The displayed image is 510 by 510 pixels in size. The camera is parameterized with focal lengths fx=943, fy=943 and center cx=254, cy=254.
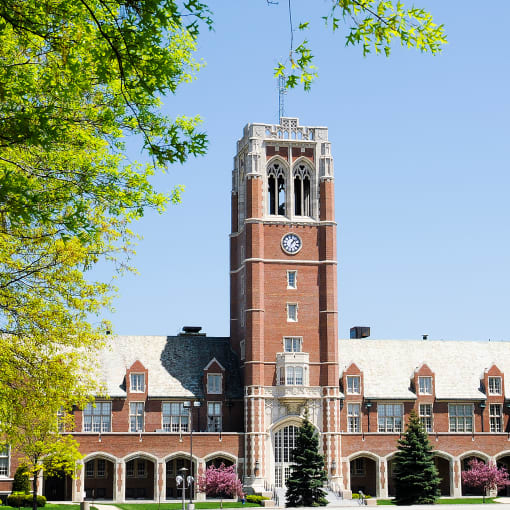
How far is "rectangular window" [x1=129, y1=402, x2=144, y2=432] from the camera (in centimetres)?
6662

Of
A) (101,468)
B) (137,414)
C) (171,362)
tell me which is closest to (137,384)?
(137,414)

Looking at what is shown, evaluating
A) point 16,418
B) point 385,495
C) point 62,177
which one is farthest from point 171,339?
point 62,177

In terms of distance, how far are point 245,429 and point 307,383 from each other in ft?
17.9

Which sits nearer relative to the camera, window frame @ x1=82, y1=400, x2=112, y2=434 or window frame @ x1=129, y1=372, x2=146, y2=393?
window frame @ x1=82, y1=400, x2=112, y2=434

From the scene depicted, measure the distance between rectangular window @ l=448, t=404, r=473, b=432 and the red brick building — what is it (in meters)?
0.08

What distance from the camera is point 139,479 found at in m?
67.1

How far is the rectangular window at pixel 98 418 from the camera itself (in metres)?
65.7

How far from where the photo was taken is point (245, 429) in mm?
66688

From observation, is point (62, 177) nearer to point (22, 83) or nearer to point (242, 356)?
point (22, 83)

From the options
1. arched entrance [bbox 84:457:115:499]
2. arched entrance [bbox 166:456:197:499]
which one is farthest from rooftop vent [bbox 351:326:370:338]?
arched entrance [bbox 84:457:115:499]

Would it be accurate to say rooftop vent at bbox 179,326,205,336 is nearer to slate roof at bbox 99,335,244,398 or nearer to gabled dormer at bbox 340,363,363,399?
slate roof at bbox 99,335,244,398

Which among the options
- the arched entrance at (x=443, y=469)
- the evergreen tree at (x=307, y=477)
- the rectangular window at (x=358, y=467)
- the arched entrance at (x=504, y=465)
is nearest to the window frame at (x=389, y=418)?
the rectangular window at (x=358, y=467)

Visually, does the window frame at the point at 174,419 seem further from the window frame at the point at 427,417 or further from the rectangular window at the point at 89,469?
the window frame at the point at 427,417

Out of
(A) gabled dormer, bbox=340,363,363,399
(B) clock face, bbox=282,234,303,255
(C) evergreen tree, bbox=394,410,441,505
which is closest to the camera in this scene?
(C) evergreen tree, bbox=394,410,441,505
